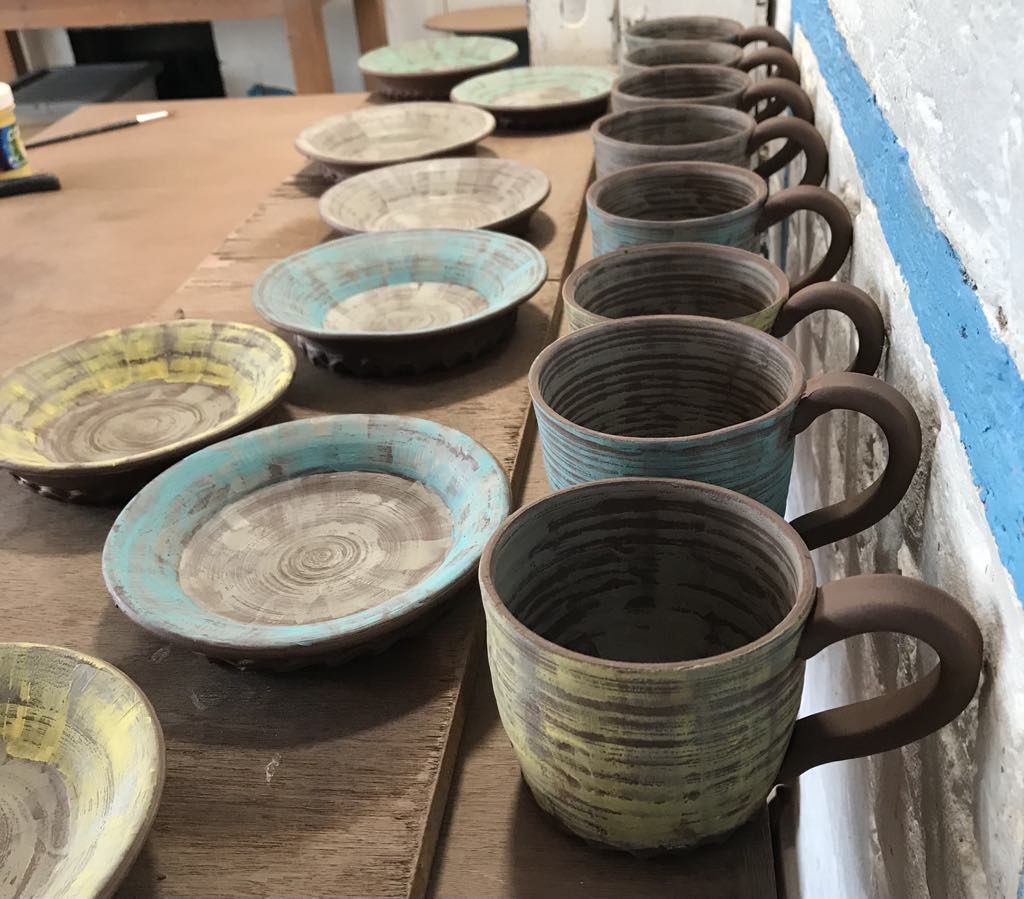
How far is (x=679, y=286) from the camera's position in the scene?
73 centimetres

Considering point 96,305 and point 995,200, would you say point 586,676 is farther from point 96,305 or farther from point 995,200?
point 96,305

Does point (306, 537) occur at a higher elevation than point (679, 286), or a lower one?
lower

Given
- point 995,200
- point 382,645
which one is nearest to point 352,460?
point 382,645

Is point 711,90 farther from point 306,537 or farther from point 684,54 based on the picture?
point 306,537

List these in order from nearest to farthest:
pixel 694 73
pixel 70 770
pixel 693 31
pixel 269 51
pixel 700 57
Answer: pixel 70 770
pixel 694 73
pixel 700 57
pixel 693 31
pixel 269 51

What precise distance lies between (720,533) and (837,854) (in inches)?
19.7

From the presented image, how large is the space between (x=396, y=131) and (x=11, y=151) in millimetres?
551

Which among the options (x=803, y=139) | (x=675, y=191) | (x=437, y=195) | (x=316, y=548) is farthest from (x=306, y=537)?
(x=437, y=195)

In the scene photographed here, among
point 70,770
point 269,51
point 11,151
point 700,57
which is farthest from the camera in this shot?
point 269,51

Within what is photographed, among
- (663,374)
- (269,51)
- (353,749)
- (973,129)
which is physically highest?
(973,129)

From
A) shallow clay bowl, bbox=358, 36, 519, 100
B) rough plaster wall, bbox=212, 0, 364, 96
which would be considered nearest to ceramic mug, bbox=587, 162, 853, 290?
shallow clay bowl, bbox=358, 36, 519, 100

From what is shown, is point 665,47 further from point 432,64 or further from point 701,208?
point 432,64

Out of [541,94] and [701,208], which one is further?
[541,94]

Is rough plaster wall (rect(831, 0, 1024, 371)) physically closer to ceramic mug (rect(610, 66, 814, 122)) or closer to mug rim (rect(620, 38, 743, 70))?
ceramic mug (rect(610, 66, 814, 122))
